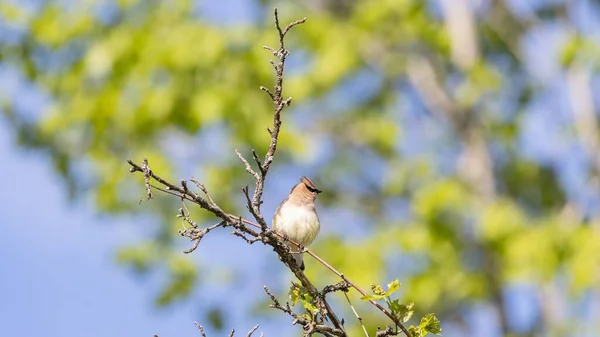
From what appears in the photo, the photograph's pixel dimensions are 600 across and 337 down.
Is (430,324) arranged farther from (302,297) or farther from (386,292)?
(302,297)

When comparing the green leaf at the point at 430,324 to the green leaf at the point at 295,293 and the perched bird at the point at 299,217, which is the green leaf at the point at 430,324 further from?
the perched bird at the point at 299,217

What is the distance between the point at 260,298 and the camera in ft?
55.6

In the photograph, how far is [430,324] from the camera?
132 inches

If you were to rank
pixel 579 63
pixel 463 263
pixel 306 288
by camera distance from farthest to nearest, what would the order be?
pixel 463 263, pixel 579 63, pixel 306 288

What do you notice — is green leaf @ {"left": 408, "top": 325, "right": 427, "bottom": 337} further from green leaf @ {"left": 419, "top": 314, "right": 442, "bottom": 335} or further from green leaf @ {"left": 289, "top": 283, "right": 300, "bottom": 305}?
green leaf @ {"left": 289, "top": 283, "right": 300, "bottom": 305}

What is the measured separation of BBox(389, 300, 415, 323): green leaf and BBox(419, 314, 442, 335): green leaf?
6 centimetres

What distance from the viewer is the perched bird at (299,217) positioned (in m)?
5.95

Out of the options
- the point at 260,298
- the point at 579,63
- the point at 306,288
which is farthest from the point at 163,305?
the point at 306,288

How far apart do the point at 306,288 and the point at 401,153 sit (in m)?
13.7

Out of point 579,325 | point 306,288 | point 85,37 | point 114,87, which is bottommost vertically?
point 306,288

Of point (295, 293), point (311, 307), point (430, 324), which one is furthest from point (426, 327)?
point (295, 293)

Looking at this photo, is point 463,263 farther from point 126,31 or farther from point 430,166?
point 126,31

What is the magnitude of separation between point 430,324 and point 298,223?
2.63 meters

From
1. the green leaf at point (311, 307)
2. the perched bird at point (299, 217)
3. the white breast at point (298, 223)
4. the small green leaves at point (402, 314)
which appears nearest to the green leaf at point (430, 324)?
the small green leaves at point (402, 314)
